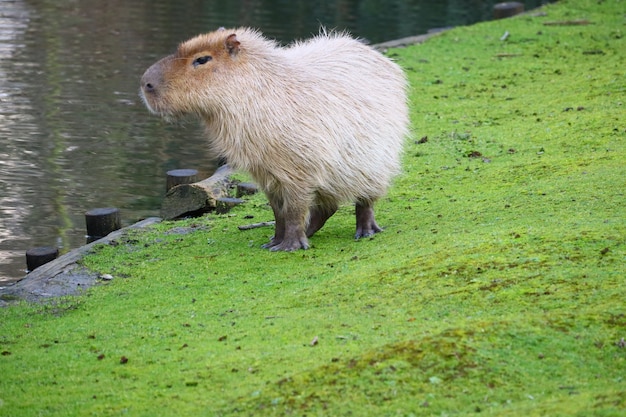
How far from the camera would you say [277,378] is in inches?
167

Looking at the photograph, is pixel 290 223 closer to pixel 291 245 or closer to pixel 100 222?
pixel 291 245

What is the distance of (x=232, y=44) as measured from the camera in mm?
6598

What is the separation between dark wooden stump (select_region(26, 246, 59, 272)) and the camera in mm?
7473

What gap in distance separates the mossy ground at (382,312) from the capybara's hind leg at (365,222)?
4.4 inches

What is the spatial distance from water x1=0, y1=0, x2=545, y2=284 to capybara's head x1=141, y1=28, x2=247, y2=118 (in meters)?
2.03

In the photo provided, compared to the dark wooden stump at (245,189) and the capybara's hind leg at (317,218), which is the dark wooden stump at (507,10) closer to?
the dark wooden stump at (245,189)

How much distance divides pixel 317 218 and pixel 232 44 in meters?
1.38

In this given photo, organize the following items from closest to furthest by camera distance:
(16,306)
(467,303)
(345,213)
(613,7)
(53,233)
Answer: (467,303) < (16,306) < (345,213) < (53,233) < (613,7)

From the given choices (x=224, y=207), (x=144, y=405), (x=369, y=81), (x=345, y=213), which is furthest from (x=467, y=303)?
(x=224, y=207)

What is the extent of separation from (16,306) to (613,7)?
1396 centimetres

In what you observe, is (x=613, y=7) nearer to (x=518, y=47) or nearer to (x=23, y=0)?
(x=518, y=47)

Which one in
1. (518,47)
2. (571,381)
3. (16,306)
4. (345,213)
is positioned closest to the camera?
(571,381)

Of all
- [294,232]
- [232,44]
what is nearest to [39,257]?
[294,232]

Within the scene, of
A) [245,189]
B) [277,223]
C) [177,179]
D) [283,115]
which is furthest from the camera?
[177,179]
